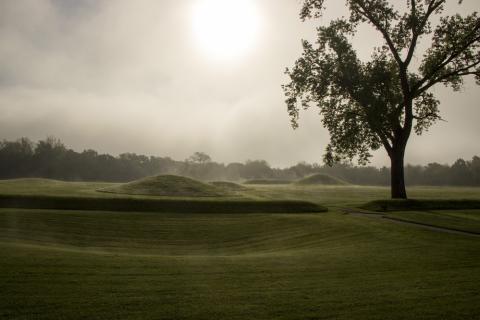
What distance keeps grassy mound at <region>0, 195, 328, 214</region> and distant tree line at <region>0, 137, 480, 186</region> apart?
87.0m

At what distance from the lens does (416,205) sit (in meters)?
33.7

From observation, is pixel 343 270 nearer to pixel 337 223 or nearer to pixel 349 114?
pixel 337 223

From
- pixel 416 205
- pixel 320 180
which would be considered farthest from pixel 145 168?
pixel 416 205

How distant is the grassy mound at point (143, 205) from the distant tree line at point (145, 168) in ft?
285

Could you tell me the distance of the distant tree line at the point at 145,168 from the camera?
394ft

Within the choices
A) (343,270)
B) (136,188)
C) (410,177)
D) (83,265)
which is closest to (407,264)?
(343,270)

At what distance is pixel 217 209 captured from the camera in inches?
1236

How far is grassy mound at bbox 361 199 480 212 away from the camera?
1299 inches

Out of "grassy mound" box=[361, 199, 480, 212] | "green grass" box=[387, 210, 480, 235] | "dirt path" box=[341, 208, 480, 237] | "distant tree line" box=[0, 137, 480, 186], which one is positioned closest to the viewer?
"dirt path" box=[341, 208, 480, 237]

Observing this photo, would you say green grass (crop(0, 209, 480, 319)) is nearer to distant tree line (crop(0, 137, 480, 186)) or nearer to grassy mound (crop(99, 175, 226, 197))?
grassy mound (crop(99, 175, 226, 197))

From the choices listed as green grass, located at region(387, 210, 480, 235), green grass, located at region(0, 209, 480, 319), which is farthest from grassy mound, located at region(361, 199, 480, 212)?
green grass, located at region(0, 209, 480, 319)

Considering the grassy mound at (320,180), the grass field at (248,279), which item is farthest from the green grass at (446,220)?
the grassy mound at (320,180)

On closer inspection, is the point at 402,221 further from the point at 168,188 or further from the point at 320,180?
the point at 320,180

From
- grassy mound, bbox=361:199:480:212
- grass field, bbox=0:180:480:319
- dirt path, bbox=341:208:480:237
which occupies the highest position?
grassy mound, bbox=361:199:480:212
